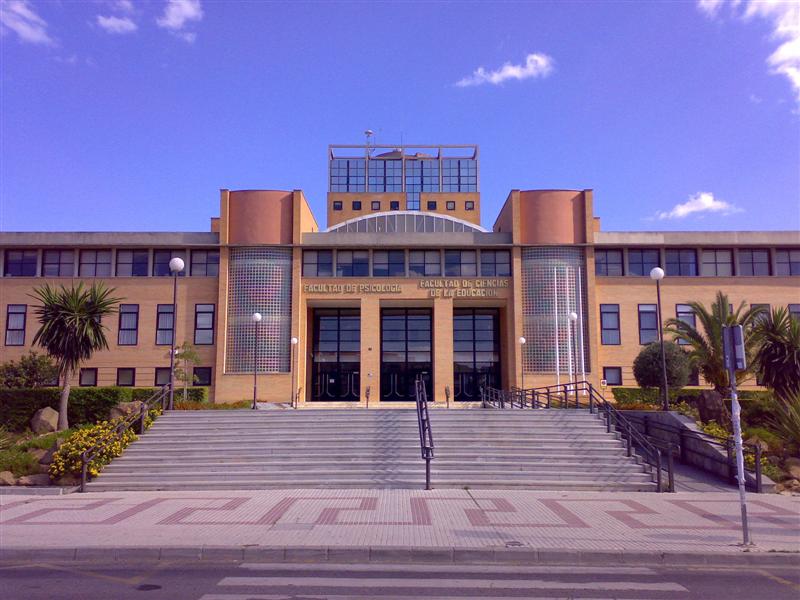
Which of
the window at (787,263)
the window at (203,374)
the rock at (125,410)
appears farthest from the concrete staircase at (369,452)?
the window at (787,263)

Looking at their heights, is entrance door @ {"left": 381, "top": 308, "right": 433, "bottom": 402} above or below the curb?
above

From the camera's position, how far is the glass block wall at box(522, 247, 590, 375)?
112 feet

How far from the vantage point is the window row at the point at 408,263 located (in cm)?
3616

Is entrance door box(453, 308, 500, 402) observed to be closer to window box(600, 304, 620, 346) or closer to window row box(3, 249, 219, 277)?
window box(600, 304, 620, 346)

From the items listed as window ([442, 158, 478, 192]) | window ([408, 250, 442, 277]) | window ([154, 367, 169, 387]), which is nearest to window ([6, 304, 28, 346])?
window ([154, 367, 169, 387])

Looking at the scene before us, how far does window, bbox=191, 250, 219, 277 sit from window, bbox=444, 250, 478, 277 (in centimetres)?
1240

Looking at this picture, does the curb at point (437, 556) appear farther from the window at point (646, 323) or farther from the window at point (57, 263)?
the window at point (57, 263)

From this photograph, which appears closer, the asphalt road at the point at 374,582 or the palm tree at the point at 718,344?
the asphalt road at the point at 374,582

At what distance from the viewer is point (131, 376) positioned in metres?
34.8

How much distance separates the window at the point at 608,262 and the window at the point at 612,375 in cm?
513

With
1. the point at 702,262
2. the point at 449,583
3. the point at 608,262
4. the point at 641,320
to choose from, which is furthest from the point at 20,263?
the point at 702,262

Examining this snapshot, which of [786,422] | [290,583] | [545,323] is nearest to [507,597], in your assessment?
[290,583]

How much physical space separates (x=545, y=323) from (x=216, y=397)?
56.3ft

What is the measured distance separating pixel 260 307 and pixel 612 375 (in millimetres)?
18747
